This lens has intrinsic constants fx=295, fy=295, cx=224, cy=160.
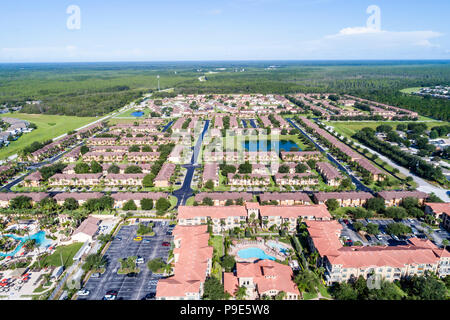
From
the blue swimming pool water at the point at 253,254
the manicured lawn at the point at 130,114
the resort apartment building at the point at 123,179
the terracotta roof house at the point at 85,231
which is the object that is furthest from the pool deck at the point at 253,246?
the manicured lawn at the point at 130,114

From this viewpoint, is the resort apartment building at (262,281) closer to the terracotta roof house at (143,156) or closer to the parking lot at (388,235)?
the parking lot at (388,235)

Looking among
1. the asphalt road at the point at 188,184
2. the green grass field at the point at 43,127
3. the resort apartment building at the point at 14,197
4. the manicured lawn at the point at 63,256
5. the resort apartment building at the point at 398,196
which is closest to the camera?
the manicured lawn at the point at 63,256

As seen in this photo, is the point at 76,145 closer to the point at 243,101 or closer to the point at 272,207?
the point at 272,207

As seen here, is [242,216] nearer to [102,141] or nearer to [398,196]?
[398,196]

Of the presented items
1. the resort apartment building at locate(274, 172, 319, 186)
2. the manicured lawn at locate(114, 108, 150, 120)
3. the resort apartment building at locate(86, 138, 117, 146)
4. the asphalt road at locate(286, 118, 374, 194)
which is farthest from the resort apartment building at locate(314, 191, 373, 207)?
the manicured lawn at locate(114, 108, 150, 120)

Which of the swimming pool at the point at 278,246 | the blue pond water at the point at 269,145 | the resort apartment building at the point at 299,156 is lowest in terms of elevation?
the swimming pool at the point at 278,246

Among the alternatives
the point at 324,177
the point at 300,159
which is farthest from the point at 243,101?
the point at 324,177

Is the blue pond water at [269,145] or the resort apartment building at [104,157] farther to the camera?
the blue pond water at [269,145]

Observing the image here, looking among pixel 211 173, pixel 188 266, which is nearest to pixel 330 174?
pixel 211 173
